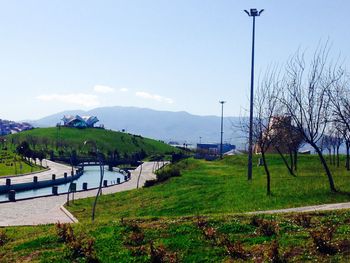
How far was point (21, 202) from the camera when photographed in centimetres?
3347

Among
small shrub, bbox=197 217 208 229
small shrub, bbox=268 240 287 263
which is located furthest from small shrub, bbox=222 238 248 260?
small shrub, bbox=197 217 208 229

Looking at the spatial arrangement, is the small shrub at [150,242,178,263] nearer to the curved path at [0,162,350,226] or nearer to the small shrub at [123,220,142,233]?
the small shrub at [123,220,142,233]

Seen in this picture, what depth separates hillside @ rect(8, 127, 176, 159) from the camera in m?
120

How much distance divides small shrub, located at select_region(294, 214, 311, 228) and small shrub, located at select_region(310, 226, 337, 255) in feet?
5.39

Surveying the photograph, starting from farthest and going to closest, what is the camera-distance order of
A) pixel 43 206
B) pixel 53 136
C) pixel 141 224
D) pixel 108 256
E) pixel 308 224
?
1. pixel 53 136
2. pixel 43 206
3. pixel 141 224
4. pixel 308 224
5. pixel 108 256

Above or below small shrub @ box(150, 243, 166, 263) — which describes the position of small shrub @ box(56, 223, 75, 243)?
below

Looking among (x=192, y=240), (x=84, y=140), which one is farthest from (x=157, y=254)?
(x=84, y=140)

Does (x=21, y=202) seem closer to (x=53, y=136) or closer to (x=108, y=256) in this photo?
(x=108, y=256)

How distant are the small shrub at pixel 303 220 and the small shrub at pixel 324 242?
1643 millimetres

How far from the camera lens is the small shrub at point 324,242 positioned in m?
9.77

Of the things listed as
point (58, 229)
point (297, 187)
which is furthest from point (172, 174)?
point (58, 229)

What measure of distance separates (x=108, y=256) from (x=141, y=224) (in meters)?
2.78

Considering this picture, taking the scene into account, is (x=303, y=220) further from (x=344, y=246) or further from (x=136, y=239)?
(x=136, y=239)

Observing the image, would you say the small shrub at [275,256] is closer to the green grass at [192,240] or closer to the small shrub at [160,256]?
the green grass at [192,240]
